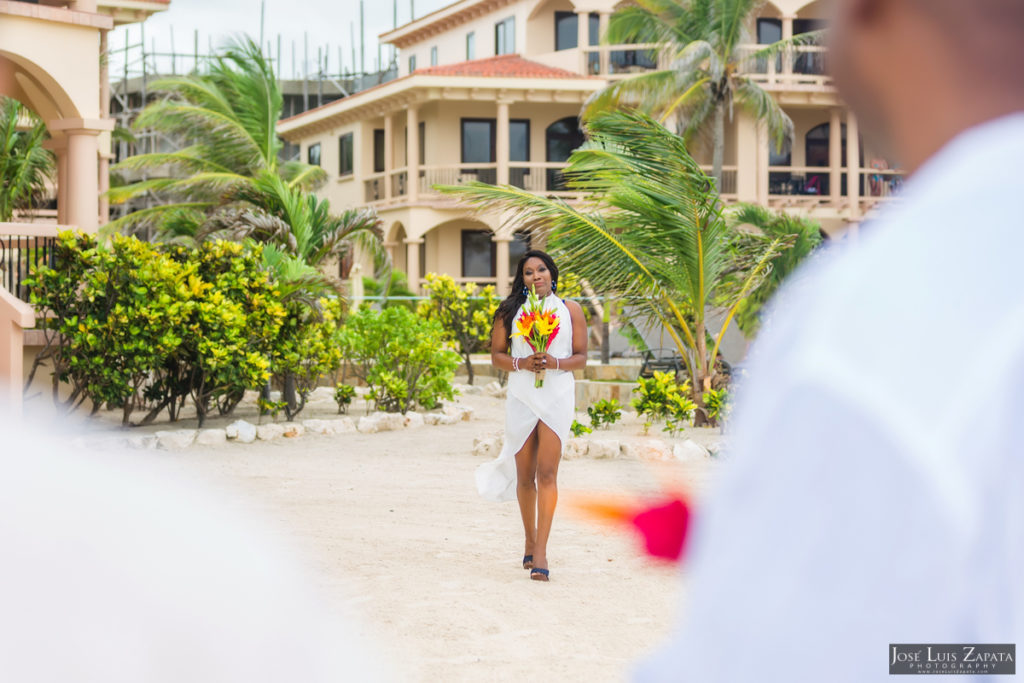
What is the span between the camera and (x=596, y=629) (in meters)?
5.50

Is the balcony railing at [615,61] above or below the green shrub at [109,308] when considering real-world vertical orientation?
above

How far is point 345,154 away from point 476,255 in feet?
20.6

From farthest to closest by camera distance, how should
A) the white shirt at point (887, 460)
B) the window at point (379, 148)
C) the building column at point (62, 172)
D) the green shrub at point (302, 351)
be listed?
1. the window at point (379, 148)
2. the building column at point (62, 172)
3. the green shrub at point (302, 351)
4. the white shirt at point (887, 460)

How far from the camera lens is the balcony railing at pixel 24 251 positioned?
477 inches

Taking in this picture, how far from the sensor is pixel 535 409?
6355 millimetres

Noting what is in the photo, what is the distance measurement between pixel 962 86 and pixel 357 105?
108ft

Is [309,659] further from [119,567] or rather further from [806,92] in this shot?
[806,92]

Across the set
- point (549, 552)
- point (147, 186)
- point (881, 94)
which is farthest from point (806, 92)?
point (881, 94)

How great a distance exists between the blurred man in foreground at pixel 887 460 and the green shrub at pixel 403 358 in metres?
14.2

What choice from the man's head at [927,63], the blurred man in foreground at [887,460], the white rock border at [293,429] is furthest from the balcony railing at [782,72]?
the blurred man in foreground at [887,460]

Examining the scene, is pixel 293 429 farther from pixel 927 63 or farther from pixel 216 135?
pixel 927 63

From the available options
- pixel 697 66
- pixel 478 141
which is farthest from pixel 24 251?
pixel 478 141

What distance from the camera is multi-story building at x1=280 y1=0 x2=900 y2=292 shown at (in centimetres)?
2925

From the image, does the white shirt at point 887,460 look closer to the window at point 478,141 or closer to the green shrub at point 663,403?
the green shrub at point 663,403
